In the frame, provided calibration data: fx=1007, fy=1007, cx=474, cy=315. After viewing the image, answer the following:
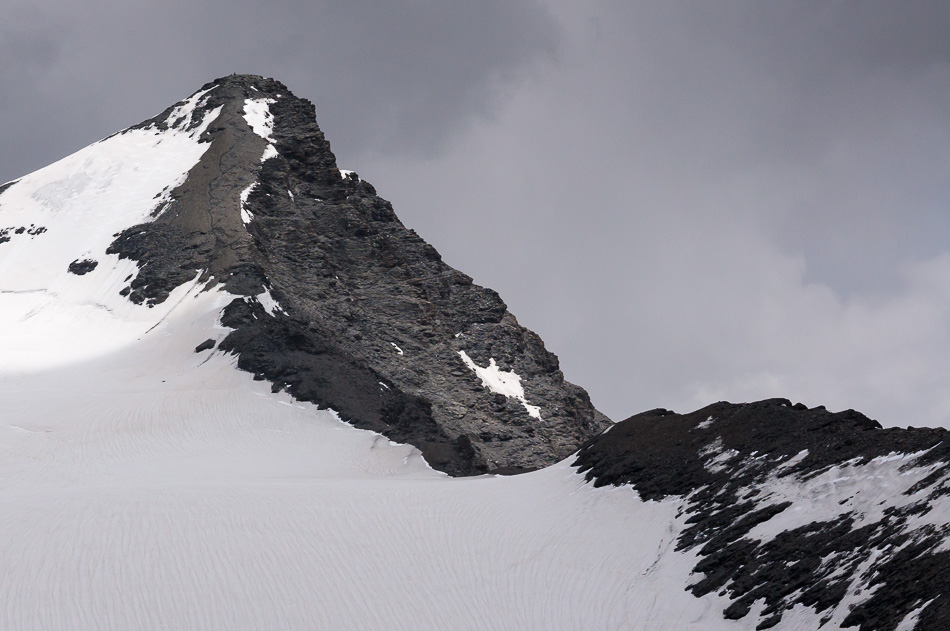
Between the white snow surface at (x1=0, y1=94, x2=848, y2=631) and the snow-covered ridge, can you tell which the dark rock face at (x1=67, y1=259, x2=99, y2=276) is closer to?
the snow-covered ridge

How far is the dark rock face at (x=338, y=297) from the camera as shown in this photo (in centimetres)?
6575

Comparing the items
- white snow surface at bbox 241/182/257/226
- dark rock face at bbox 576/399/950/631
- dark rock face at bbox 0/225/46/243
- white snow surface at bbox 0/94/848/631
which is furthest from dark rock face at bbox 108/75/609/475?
dark rock face at bbox 576/399/950/631

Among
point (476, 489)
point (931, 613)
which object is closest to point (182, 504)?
point (476, 489)

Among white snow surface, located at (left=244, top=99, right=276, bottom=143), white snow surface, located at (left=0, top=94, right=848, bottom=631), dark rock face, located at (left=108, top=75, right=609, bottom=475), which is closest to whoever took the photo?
white snow surface, located at (left=0, top=94, right=848, bottom=631)

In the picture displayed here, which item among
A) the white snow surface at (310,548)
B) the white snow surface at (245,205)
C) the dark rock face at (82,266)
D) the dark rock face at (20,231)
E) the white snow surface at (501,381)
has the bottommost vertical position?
the white snow surface at (310,548)

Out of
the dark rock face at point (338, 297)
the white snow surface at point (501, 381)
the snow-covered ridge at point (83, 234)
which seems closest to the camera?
the dark rock face at point (338, 297)

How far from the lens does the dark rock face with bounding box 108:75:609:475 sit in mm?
65750

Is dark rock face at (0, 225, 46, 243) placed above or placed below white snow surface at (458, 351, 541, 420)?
above

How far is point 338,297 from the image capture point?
279ft

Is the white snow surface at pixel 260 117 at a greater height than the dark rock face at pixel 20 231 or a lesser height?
greater

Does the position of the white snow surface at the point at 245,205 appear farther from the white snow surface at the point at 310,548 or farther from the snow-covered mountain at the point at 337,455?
the white snow surface at the point at 310,548

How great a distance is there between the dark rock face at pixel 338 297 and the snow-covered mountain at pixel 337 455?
0.28m

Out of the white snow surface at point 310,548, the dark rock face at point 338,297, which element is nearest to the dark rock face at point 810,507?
the white snow surface at point 310,548

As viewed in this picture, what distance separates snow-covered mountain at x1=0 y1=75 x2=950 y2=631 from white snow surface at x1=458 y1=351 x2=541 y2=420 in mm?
383
